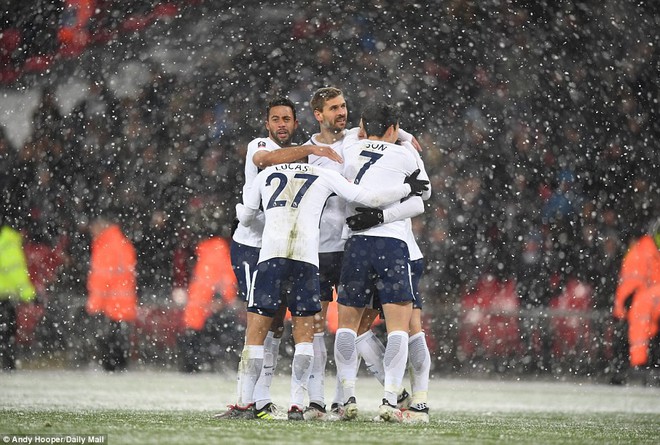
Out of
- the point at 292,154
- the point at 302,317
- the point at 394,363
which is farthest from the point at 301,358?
the point at 292,154

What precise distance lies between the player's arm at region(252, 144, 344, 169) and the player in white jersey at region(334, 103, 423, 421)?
13 centimetres

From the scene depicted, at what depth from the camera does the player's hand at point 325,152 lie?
455 centimetres

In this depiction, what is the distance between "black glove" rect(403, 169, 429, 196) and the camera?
4.58m

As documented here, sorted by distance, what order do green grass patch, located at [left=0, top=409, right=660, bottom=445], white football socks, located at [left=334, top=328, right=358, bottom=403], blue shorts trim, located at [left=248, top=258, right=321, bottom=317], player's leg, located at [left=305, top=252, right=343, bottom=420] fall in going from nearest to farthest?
green grass patch, located at [left=0, top=409, right=660, bottom=445] → blue shorts trim, located at [left=248, top=258, right=321, bottom=317] → white football socks, located at [left=334, top=328, right=358, bottom=403] → player's leg, located at [left=305, top=252, right=343, bottom=420]

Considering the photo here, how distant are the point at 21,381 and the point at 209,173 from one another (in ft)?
34.7

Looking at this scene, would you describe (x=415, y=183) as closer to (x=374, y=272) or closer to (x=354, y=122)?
(x=374, y=272)

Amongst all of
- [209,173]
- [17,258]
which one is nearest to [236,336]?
[209,173]

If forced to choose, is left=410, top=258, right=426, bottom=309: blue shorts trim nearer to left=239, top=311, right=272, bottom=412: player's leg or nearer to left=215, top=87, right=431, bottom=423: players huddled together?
left=215, top=87, right=431, bottom=423: players huddled together

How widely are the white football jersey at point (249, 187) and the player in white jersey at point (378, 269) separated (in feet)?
1.21

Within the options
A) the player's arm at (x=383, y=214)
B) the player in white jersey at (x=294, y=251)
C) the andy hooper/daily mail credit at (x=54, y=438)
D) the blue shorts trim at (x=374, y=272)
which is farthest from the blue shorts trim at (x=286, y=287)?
the andy hooper/daily mail credit at (x=54, y=438)

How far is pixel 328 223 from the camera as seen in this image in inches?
188

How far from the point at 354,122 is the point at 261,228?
14.1m

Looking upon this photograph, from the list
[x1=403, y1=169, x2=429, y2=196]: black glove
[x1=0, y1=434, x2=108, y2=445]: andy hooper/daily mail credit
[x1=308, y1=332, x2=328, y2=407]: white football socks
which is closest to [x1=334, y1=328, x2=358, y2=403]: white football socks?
[x1=308, y1=332, x2=328, y2=407]: white football socks

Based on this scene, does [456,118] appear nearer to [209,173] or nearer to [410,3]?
[410,3]
